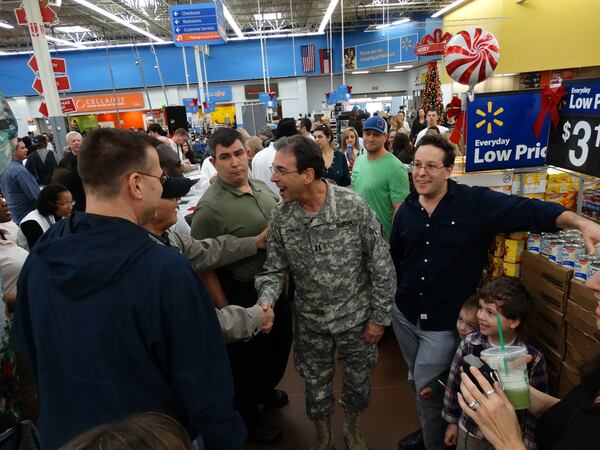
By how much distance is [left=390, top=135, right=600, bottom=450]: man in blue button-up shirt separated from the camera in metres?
2.02

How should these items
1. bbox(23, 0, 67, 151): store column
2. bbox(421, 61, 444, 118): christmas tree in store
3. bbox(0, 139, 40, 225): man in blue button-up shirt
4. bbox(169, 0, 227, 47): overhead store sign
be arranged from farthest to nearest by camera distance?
bbox(421, 61, 444, 118): christmas tree in store, bbox(169, 0, 227, 47): overhead store sign, bbox(23, 0, 67, 151): store column, bbox(0, 139, 40, 225): man in blue button-up shirt

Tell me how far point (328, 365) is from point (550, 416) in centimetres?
119

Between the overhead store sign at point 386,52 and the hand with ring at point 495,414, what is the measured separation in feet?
56.3

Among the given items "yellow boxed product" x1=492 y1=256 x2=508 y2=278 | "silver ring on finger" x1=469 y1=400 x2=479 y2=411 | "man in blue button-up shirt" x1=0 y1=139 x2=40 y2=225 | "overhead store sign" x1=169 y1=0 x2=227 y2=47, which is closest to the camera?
"silver ring on finger" x1=469 y1=400 x2=479 y2=411

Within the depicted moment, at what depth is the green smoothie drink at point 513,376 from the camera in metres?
1.29

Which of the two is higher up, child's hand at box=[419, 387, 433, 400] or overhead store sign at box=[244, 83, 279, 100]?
overhead store sign at box=[244, 83, 279, 100]

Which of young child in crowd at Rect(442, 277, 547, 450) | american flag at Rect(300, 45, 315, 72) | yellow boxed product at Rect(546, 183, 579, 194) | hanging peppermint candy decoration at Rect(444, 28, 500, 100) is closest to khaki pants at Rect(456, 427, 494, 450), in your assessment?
young child in crowd at Rect(442, 277, 547, 450)

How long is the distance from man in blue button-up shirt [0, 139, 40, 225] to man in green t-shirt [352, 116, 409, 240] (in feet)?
13.6

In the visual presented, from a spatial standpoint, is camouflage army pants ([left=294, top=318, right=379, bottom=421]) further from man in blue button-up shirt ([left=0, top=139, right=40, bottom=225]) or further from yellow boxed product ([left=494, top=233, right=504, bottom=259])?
man in blue button-up shirt ([left=0, top=139, right=40, bottom=225])

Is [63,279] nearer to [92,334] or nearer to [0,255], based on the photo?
[92,334]

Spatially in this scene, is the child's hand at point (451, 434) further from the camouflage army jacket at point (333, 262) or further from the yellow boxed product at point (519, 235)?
the yellow boxed product at point (519, 235)

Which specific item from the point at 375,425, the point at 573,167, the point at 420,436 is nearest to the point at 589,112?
the point at 573,167

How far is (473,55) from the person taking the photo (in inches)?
134

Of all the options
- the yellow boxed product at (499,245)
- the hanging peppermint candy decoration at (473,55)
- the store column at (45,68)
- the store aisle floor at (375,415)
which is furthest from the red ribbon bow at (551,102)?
the store column at (45,68)
